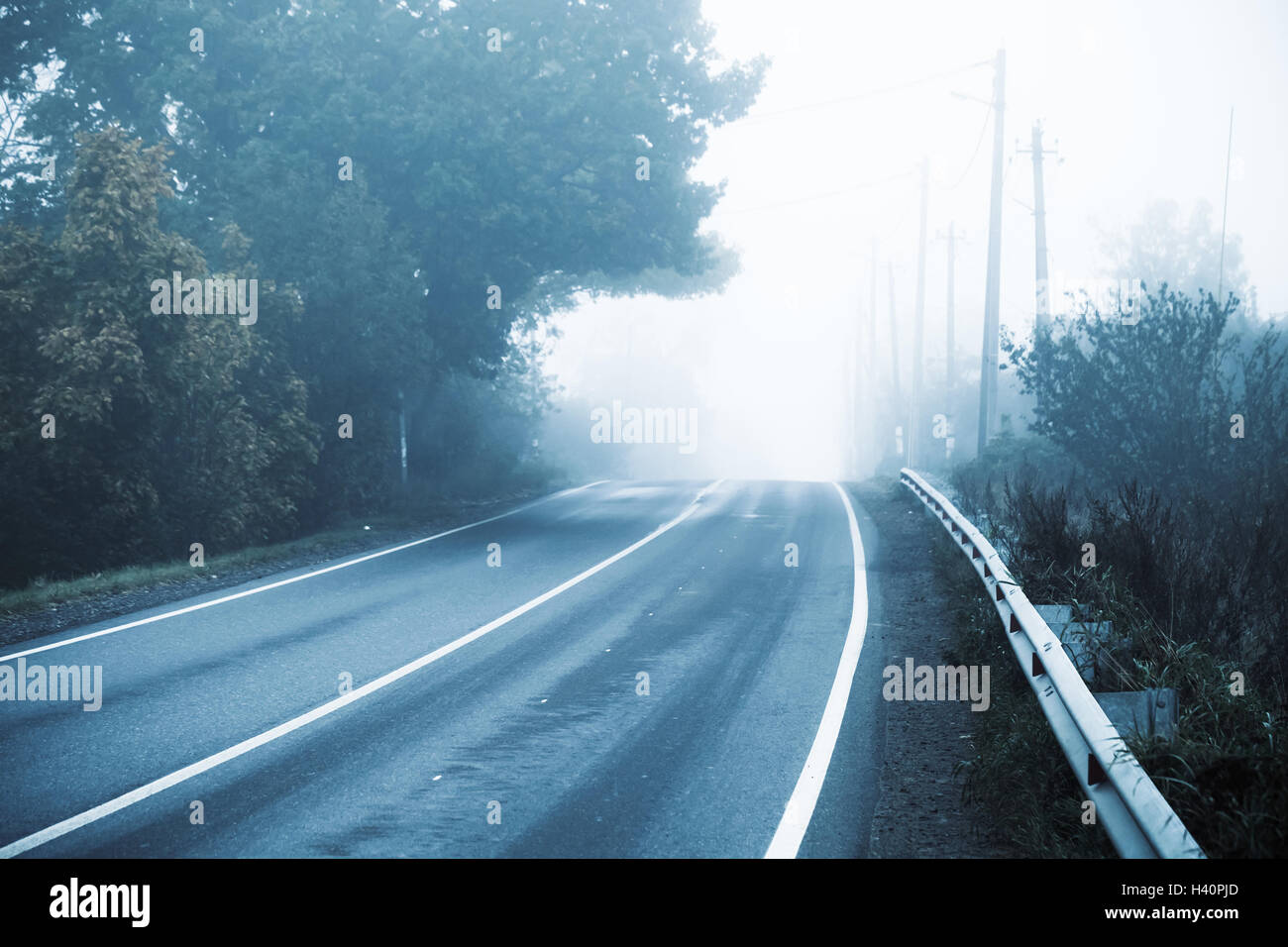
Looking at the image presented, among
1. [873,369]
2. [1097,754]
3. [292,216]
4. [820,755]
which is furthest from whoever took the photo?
[873,369]

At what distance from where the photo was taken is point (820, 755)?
750 centimetres

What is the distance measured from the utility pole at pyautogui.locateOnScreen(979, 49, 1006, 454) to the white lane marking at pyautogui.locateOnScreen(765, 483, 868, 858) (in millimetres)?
15054

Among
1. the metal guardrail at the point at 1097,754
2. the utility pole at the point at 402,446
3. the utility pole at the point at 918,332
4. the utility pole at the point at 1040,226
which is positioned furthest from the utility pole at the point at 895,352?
the metal guardrail at the point at 1097,754

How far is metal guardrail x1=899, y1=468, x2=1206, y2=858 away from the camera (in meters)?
4.43

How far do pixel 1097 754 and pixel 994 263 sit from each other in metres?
22.8

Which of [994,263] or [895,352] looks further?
[895,352]

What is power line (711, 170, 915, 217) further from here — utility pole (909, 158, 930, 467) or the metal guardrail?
the metal guardrail

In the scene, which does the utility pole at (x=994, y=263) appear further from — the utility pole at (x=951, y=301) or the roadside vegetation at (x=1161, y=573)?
the utility pole at (x=951, y=301)

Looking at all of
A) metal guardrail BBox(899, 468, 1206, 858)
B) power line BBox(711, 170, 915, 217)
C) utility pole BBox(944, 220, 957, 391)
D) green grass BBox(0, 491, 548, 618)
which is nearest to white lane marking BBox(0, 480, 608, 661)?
green grass BBox(0, 491, 548, 618)

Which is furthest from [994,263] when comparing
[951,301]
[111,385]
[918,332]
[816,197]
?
[816,197]

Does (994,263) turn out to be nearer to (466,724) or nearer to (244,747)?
(466,724)

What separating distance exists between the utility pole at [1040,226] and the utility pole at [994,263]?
78.5 inches

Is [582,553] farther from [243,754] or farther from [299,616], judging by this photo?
[243,754]

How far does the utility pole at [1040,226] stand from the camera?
28844 mm
